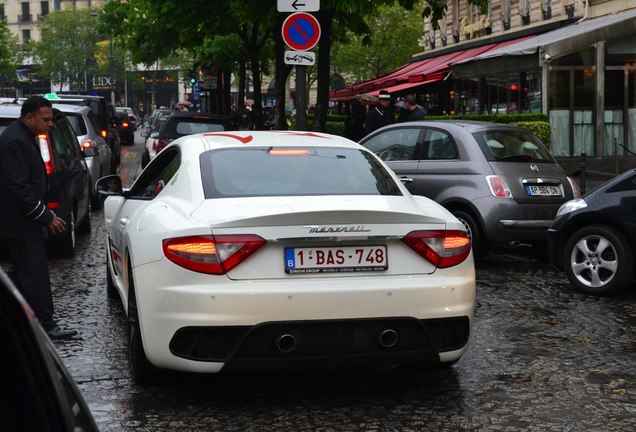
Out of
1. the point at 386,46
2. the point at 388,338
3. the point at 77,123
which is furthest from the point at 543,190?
the point at 386,46

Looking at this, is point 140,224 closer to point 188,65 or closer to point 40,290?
point 40,290

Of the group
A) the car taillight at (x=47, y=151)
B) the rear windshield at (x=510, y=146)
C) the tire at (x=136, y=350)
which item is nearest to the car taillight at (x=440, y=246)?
the tire at (x=136, y=350)

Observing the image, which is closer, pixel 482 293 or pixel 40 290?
pixel 40 290

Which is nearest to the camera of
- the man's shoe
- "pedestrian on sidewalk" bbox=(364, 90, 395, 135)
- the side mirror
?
the man's shoe

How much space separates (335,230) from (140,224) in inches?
48.0

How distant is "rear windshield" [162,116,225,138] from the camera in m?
19.8

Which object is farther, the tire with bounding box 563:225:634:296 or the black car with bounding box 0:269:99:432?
the tire with bounding box 563:225:634:296

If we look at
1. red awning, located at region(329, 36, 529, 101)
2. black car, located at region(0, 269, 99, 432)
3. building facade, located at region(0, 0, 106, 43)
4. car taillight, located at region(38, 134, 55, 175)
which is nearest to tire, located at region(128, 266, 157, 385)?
black car, located at region(0, 269, 99, 432)

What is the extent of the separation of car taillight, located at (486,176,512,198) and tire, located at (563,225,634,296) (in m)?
1.44

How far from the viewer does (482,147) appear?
11.1m

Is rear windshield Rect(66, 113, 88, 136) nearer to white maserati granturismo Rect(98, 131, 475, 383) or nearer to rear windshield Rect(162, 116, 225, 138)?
rear windshield Rect(162, 116, 225, 138)

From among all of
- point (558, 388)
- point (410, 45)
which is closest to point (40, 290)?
point (558, 388)

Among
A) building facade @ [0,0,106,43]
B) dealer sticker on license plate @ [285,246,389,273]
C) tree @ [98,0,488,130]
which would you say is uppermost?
building facade @ [0,0,106,43]

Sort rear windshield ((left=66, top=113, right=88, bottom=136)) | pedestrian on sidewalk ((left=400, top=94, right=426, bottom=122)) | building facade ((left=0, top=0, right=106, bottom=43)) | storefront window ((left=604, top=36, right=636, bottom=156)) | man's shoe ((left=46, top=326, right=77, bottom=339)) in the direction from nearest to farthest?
man's shoe ((left=46, top=326, right=77, bottom=339))
pedestrian on sidewalk ((left=400, top=94, right=426, bottom=122))
rear windshield ((left=66, top=113, right=88, bottom=136))
storefront window ((left=604, top=36, right=636, bottom=156))
building facade ((left=0, top=0, right=106, bottom=43))
